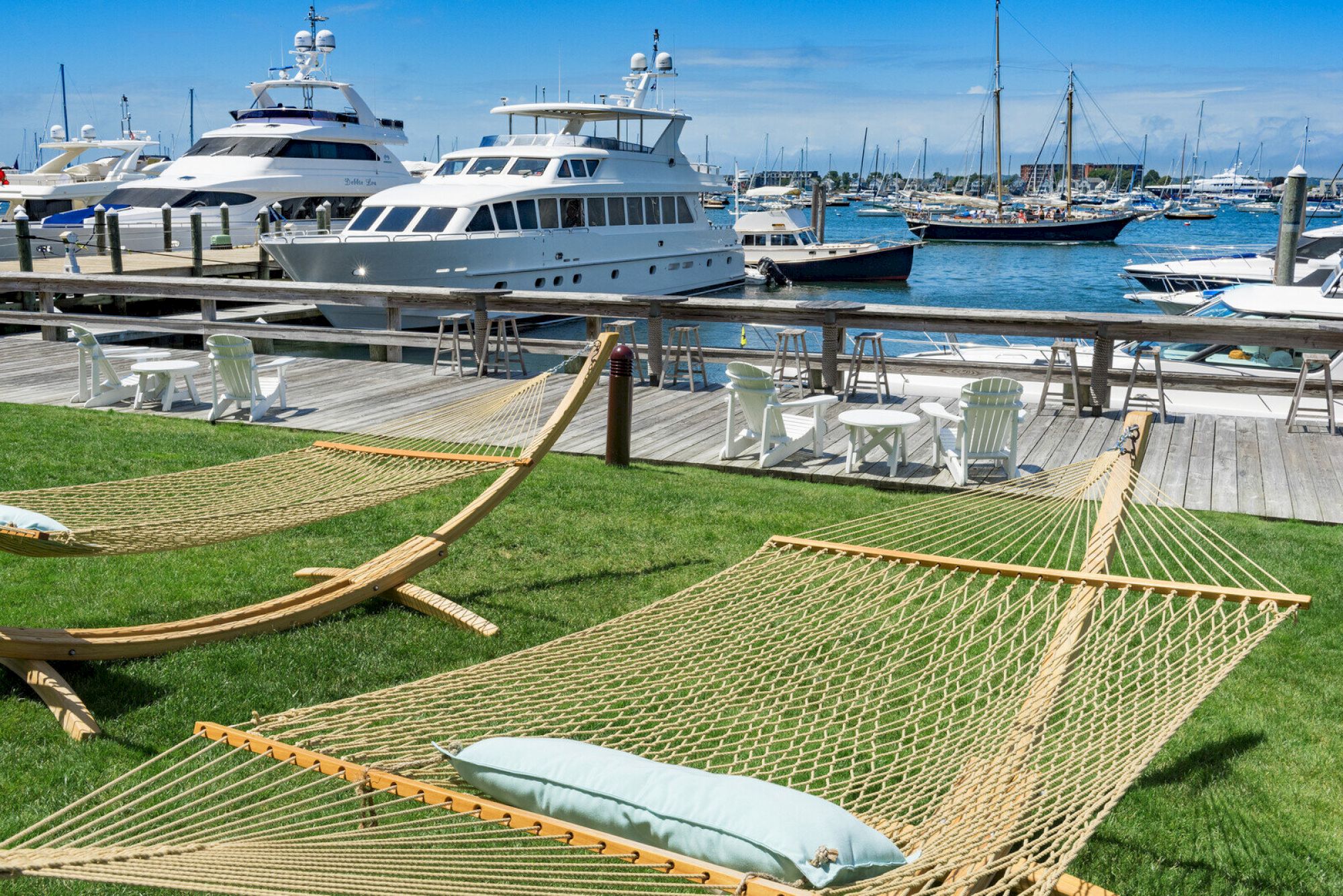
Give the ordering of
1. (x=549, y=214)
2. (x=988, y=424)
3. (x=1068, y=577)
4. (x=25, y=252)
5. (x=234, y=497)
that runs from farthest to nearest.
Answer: (x=549, y=214) < (x=25, y=252) < (x=988, y=424) < (x=234, y=497) < (x=1068, y=577)

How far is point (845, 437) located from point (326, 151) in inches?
1027

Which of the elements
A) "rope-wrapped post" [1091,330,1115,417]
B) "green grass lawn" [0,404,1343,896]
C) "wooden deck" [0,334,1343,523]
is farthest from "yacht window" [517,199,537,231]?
"rope-wrapped post" [1091,330,1115,417]

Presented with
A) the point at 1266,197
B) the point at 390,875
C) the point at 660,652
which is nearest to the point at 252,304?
the point at 660,652

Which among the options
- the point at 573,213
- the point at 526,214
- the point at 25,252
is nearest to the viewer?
the point at 25,252

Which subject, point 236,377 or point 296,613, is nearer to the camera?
point 296,613

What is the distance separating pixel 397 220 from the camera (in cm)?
2161

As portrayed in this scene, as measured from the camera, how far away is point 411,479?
5.45 metres

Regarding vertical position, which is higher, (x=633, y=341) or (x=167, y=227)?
(x=167, y=227)

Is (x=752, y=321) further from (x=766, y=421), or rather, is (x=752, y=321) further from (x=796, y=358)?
(x=766, y=421)

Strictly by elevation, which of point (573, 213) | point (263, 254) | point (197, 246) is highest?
point (573, 213)

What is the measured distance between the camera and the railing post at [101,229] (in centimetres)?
2422

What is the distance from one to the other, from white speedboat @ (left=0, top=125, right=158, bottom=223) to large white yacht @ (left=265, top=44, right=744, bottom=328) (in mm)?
14496

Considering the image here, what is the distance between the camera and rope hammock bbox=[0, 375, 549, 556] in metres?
4.25

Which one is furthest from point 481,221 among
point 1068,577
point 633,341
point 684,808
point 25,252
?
point 684,808
